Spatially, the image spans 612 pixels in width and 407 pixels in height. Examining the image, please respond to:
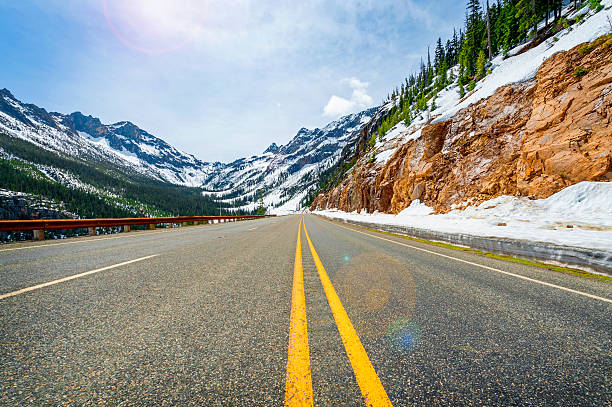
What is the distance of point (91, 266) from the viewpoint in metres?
5.00

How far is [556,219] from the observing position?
10391mm

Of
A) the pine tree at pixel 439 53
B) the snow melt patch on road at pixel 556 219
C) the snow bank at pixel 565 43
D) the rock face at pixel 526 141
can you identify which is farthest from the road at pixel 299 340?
the pine tree at pixel 439 53

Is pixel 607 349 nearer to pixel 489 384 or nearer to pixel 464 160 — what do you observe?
pixel 489 384

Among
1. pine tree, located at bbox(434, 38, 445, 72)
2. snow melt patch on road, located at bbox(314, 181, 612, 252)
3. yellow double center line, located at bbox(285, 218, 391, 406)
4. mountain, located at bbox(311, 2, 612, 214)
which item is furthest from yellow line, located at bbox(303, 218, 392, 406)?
pine tree, located at bbox(434, 38, 445, 72)

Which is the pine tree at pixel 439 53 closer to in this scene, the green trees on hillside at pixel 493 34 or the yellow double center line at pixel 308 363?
the green trees on hillside at pixel 493 34

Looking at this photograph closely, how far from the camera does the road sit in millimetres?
1588

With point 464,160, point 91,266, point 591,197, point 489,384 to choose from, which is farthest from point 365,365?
point 464,160

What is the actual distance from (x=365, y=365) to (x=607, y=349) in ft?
A: 7.68

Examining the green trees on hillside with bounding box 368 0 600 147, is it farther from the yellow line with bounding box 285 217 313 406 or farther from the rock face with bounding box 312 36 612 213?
the yellow line with bounding box 285 217 313 406

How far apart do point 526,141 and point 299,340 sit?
2162 centimetres

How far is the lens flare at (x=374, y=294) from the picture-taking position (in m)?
2.63

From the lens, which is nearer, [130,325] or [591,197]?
[130,325]

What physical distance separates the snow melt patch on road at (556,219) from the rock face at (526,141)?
1.08 m

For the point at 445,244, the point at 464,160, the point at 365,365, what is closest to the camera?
the point at 365,365
